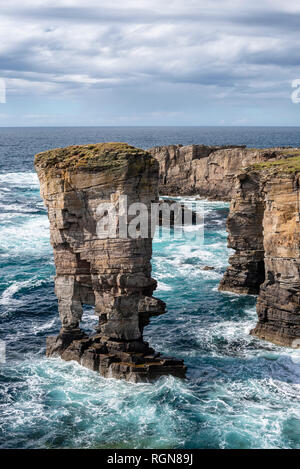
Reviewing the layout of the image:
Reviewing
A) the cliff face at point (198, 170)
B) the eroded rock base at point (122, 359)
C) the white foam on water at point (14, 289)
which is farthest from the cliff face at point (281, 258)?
the cliff face at point (198, 170)

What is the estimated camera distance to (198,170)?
114 m

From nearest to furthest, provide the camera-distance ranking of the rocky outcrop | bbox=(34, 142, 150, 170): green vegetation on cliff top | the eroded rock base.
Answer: bbox=(34, 142, 150, 170): green vegetation on cliff top
the rocky outcrop
the eroded rock base

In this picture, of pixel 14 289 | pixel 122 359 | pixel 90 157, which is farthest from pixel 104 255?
pixel 14 289

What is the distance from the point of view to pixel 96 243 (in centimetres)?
3744

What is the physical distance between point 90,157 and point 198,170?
259 ft

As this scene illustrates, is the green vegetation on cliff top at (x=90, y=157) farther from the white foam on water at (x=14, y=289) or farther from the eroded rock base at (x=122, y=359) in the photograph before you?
the white foam on water at (x=14, y=289)

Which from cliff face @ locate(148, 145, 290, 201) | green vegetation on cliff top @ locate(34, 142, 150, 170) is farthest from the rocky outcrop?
cliff face @ locate(148, 145, 290, 201)

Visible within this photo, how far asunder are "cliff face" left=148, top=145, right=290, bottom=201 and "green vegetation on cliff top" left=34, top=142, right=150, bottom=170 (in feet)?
237

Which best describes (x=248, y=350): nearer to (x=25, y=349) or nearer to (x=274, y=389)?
(x=274, y=389)

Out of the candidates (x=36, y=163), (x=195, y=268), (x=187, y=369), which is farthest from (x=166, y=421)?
(x=195, y=268)

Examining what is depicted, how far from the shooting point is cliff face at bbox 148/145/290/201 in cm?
10894

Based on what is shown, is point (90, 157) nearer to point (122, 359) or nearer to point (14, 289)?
point (122, 359)

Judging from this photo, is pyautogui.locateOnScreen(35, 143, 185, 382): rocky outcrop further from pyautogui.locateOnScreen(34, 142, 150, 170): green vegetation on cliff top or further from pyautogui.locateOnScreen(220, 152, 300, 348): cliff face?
pyautogui.locateOnScreen(220, 152, 300, 348): cliff face

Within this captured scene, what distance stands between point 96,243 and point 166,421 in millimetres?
12301
